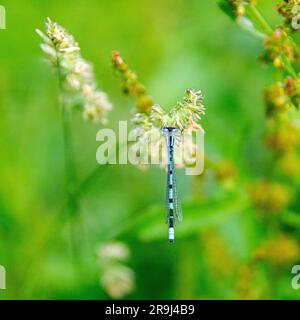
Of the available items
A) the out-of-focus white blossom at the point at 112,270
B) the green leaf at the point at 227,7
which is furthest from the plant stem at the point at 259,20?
the out-of-focus white blossom at the point at 112,270

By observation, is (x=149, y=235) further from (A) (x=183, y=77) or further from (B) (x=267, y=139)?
(A) (x=183, y=77)

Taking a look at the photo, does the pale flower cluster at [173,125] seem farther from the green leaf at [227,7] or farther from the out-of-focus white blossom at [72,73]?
the green leaf at [227,7]

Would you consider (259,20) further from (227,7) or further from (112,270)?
(112,270)

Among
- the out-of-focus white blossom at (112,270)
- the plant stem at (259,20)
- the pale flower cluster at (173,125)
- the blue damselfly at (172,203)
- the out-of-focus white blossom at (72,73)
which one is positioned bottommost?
the out-of-focus white blossom at (112,270)

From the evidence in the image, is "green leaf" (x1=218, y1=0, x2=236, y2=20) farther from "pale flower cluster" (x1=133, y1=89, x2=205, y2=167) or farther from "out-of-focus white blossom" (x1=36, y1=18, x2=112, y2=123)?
"out-of-focus white blossom" (x1=36, y1=18, x2=112, y2=123)

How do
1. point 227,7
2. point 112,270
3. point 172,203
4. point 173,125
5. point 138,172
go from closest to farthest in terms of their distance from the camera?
1. point 173,125
2. point 227,7
3. point 172,203
4. point 112,270
5. point 138,172

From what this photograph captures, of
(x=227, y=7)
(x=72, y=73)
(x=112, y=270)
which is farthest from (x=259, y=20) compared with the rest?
(x=112, y=270)
